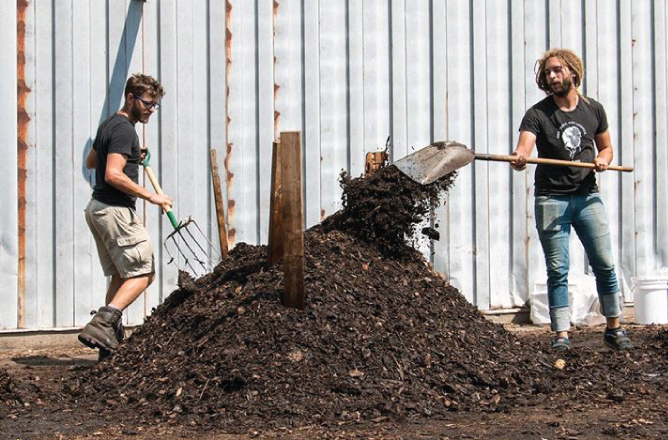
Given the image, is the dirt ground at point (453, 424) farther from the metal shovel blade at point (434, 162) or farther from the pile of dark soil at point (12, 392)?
the metal shovel blade at point (434, 162)

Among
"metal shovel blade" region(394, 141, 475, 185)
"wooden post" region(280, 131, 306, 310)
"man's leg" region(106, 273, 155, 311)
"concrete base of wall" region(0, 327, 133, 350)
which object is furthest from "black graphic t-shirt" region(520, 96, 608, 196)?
"concrete base of wall" region(0, 327, 133, 350)

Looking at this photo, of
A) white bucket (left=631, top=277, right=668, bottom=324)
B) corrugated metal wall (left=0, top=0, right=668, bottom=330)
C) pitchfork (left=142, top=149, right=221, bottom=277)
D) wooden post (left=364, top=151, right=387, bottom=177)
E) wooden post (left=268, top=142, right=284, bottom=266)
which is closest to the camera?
wooden post (left=268, top=142, right=284, bottom=266)

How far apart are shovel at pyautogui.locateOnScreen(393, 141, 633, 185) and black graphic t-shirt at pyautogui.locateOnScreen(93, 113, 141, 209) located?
5.32 ft

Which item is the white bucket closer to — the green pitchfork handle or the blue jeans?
the blue jeans

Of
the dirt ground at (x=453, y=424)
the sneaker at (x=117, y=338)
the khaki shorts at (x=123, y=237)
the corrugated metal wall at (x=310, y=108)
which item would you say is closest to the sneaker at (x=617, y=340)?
the dirt ground at (x=453, y=424)

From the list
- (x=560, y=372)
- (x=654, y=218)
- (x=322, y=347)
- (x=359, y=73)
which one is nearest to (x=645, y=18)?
(x=654, y=218)

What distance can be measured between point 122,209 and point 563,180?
2729 millimetres

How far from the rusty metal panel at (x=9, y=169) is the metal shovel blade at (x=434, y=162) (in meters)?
2.82

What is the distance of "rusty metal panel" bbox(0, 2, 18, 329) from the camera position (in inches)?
291

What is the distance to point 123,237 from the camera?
6445mm

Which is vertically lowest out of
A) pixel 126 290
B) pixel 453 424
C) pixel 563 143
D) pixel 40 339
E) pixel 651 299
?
pixel 453 424

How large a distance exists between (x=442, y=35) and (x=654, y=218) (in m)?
2.56

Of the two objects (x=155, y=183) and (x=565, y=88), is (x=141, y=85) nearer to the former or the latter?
(x=155, y=183)

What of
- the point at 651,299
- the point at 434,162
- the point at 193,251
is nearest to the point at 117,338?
the point at 193,251
